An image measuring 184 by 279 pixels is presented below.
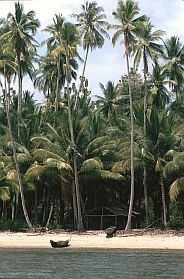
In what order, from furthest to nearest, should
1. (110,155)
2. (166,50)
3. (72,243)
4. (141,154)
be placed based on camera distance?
(166,50), (110,155), (141,154), (72,243)

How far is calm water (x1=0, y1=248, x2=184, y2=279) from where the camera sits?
21.8 m

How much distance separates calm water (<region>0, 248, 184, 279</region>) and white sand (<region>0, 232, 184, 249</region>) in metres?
1.65

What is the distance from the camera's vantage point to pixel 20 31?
40.3 meters

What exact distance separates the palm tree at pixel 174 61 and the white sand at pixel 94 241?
62.4 ft

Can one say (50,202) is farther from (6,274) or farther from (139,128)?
(6,274)

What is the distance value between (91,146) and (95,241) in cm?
745

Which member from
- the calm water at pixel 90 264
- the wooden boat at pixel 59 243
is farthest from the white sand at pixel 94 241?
the calm water at pixel 90 264

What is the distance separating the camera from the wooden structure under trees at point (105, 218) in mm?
41812

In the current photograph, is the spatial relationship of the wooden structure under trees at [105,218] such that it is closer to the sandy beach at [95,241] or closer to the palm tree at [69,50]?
the palm tree at [69,50]

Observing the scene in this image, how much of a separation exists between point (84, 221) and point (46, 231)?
3.51 metres

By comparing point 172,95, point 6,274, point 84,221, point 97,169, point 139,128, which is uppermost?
point 172,95

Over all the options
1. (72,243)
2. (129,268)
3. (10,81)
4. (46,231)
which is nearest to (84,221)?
(46,231)

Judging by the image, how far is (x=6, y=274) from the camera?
2239 cm

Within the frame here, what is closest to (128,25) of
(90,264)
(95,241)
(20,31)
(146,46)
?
(146,46)
